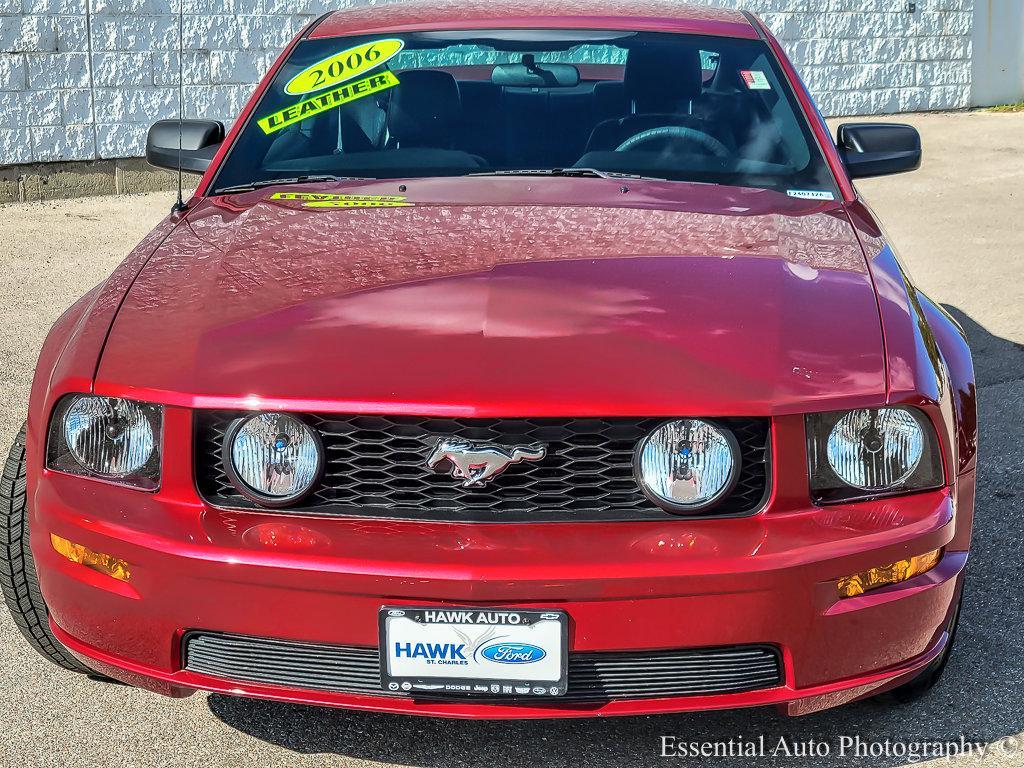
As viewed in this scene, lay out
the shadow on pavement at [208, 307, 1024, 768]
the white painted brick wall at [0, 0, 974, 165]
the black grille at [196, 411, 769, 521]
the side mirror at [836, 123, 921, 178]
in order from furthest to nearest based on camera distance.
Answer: the white painted brick wall at [0, 0, 974, 165], the side mirror at [836, 123, 921, 178], the shadow on pavement at [208, 307, 1024, 768], the black grille at [196, 411, 769, 521]

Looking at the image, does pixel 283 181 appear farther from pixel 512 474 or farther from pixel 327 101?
pixel 512 474

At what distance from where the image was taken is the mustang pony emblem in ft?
7.28

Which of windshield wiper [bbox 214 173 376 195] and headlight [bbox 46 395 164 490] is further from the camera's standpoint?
windshield wiper [bbox 214 173 376 195]

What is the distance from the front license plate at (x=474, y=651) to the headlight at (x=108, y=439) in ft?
1.79

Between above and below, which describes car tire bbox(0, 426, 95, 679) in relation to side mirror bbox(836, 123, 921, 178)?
below

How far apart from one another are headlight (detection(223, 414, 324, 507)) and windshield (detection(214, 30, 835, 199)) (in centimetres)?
126

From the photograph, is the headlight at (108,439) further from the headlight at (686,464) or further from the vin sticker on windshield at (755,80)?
the vin sticker on windshield at (755,80)

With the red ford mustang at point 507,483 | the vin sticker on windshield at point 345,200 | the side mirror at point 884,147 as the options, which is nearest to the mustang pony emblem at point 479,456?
the red ford mustang at point 507,483

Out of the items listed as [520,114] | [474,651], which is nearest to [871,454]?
[474,651]

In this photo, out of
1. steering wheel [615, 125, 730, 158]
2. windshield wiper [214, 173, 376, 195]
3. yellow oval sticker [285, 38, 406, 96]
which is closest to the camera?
windshield wiper [214, 173, 376, 195]

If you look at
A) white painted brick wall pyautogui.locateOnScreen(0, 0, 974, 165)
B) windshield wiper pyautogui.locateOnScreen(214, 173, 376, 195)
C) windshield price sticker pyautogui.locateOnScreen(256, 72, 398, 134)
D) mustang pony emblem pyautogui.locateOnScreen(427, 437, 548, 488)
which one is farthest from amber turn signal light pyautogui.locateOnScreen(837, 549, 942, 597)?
white painted brick wall pyautogui.locateOnScreen(0, 0, 974, 165)

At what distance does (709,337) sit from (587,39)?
1.65 meters

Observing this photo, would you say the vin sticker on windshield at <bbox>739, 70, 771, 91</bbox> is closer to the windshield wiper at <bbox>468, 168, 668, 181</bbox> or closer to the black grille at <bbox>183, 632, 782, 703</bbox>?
the windshield wiper at <bbox>468, 168, 668, 181</bbox>

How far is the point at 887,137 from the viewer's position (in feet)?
12.6
